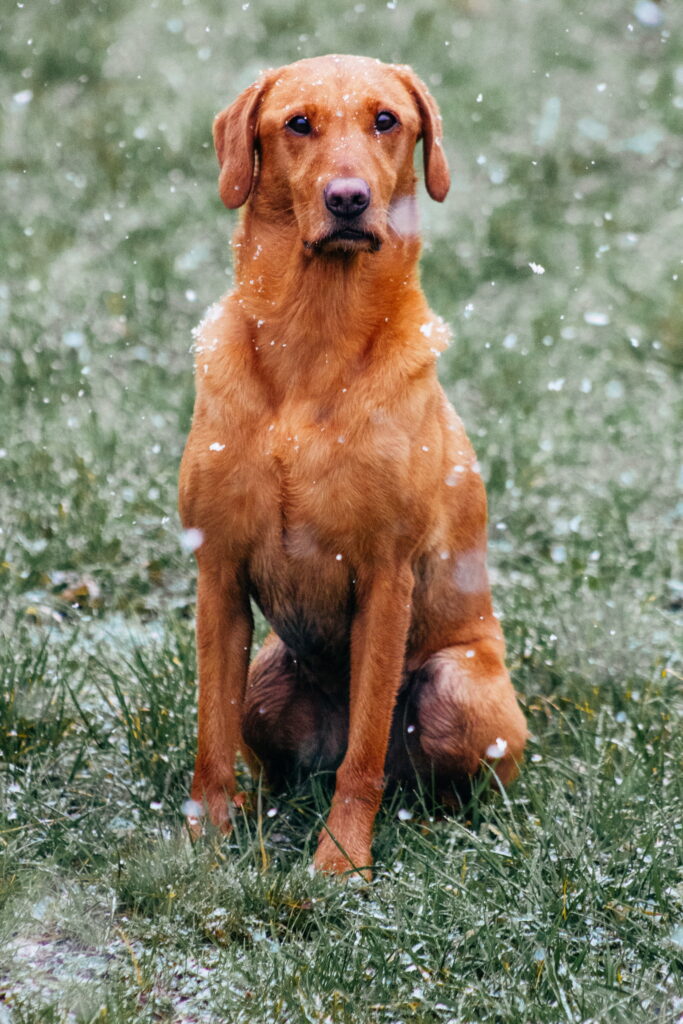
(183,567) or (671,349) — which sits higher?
(671,349)

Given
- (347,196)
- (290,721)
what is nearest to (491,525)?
(290,721)

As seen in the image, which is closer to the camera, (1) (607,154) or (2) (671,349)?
(2) (671,349)

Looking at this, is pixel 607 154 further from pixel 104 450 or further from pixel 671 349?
pixel 104 450

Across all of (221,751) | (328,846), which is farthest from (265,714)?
(328,846)

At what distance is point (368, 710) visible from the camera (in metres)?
3.00

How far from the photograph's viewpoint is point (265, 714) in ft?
10.9

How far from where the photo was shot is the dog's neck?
2893 mm

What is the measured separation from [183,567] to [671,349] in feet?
9.12

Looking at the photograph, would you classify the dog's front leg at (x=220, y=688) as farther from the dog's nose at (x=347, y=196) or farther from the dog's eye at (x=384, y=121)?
the dog's eye at (x=384, y=121)

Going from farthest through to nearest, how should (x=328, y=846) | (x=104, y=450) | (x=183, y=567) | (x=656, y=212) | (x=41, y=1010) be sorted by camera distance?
1. (x=656, y=212)
2. (x=104, y=450)
3. (x=183, y=567)
4. (x=328, y=846)
5. (x=41, y=1010)

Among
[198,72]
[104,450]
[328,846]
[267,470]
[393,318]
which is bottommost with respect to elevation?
[328,846]

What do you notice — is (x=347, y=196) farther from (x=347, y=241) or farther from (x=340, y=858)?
(x=340, y=858)

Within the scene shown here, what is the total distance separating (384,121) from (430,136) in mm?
234

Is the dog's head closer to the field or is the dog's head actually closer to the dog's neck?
the dog's neck
